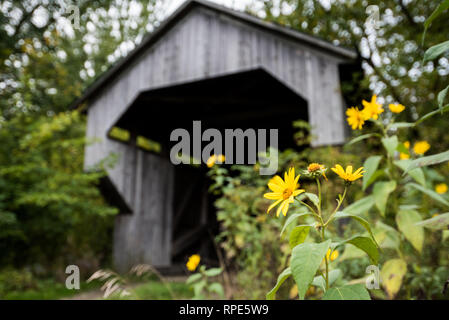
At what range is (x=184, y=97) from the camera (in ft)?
23.2

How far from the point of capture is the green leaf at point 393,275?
159cm

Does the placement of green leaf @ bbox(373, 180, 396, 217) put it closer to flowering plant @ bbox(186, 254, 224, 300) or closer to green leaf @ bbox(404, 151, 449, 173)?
green leaf @ bbox(404, 151, 449, 173)

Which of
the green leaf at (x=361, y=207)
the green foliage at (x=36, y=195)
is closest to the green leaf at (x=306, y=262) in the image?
the green leaf at (x=361, y=207)

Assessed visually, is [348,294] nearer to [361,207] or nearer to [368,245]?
[368,245]

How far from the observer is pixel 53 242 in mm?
6578

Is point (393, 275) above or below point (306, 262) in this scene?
below

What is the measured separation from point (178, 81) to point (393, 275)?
500cm

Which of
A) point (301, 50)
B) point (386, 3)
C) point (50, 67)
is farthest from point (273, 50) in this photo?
point (50, 67)

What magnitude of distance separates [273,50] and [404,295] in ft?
13.0

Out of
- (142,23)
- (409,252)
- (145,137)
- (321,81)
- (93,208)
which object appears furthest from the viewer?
(142,23)

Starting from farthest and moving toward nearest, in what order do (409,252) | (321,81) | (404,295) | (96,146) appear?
1. (96,146)
2. (321,81)
3. (409,252)
4. (404,295)

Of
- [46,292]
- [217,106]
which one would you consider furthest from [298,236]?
[217,106]

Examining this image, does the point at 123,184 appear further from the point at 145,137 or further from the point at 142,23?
the point at 142,23

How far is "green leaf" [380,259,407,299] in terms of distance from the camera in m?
1.59
